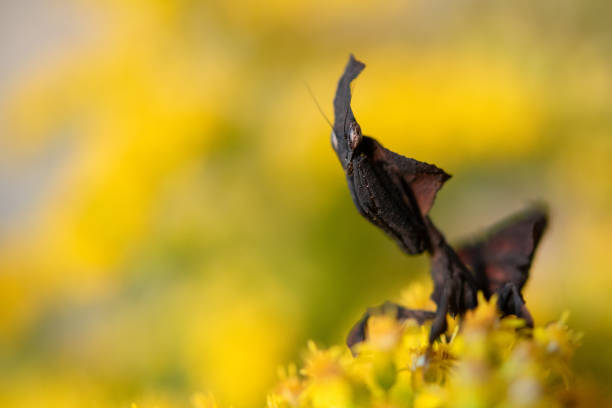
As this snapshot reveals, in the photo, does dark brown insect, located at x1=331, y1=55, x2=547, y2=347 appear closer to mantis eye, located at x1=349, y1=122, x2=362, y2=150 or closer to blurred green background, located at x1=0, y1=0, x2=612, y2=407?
mantis eye, located at x1=349, y1=122, x2=362, y2=150

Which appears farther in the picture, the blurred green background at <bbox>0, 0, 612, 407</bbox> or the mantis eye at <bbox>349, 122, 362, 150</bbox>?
the blurred green background at <bbox>0, 0, 612, 407</bbox>

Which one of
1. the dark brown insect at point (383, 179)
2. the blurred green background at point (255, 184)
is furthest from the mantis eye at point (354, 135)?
the blurred green background at point (255, 184)

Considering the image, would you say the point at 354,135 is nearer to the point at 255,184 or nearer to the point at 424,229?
the point at 424,229

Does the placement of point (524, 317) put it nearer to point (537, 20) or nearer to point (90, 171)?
point (537, 20)

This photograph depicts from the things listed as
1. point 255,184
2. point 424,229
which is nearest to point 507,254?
point 424,229

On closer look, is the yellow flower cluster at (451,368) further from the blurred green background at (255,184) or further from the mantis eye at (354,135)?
the blurred green background at (255,184)

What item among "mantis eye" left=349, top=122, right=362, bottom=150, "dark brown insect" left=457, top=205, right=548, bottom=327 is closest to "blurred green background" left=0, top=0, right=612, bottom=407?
"dark brown insect" left=457, top=205, right=548, bottom=327

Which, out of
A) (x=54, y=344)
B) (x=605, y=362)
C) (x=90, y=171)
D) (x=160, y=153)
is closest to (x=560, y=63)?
(x=605, y=362)
